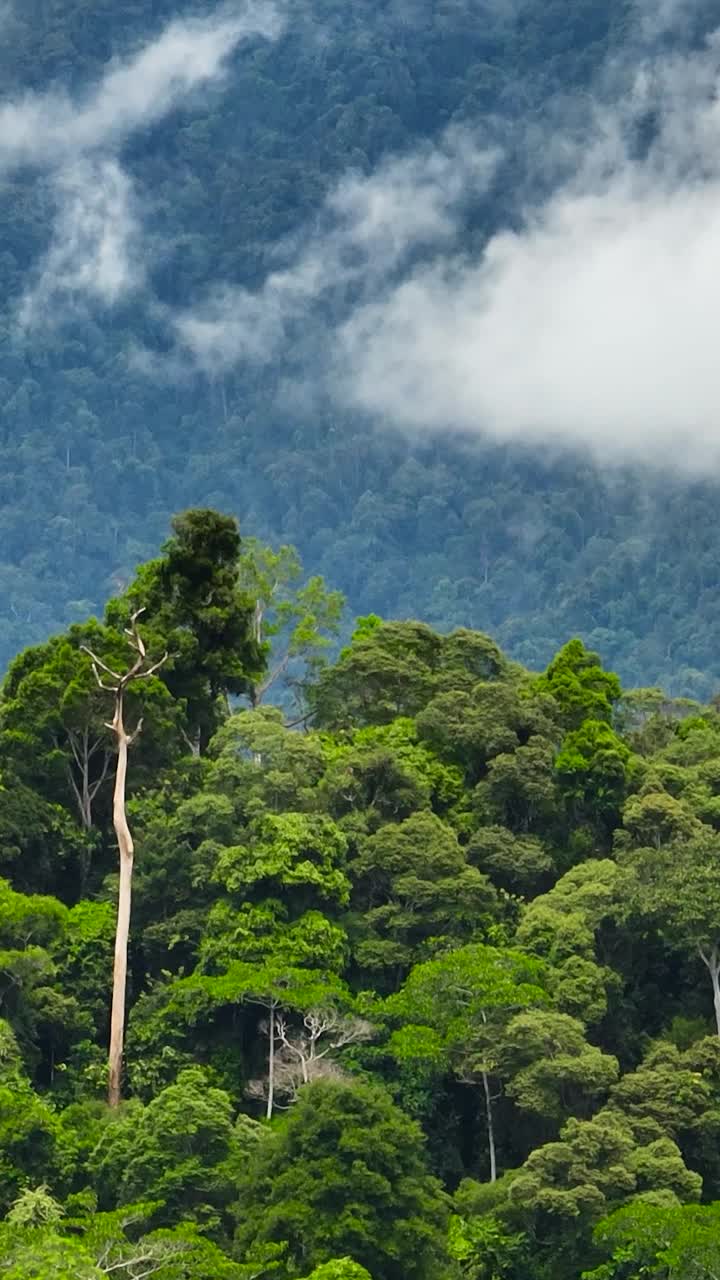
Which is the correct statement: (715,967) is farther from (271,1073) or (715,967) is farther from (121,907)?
(121,907)

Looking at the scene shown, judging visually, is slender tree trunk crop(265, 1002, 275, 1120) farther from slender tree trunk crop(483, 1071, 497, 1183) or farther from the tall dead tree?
slender tree trunk crop(483, 1071, 497, 1183)

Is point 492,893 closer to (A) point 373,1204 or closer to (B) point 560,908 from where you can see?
(B) point 560,908

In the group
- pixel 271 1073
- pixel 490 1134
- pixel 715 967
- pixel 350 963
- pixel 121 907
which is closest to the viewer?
pixel 271 1073

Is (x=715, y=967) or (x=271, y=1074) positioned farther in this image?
(x=715, y=967)

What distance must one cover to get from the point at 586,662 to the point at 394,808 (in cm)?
1009

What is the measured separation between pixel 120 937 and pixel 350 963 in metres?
5.50

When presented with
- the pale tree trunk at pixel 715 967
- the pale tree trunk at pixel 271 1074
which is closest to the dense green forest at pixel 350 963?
the pale tree trunk at pixel 271 1074

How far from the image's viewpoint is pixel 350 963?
4625 centimetres

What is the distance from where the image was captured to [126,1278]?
3250 centimetres

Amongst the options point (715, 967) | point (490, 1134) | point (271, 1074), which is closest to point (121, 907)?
point (271, 1074)

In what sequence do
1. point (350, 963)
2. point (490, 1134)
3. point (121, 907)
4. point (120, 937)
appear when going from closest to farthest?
point (490, 1134)
point (120, 937)
point (121, 907)
point (350, 963)

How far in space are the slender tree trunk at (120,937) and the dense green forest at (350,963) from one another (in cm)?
30

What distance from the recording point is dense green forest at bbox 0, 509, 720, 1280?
117 ft

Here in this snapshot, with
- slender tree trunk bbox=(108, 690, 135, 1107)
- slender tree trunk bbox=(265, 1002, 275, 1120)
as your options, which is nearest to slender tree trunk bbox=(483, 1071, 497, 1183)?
slender tree trunk bbox=(265, 1002, 275, 1120)
